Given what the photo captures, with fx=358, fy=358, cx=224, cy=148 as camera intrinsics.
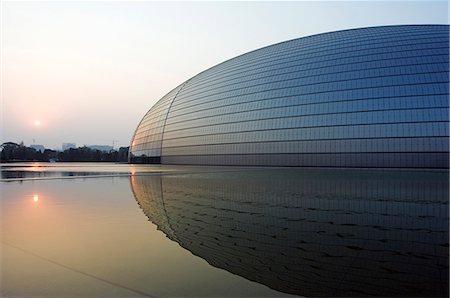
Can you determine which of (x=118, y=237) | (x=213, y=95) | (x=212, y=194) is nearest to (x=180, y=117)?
(x=213, y=95)

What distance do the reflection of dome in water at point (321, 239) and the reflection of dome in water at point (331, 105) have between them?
19.0 m

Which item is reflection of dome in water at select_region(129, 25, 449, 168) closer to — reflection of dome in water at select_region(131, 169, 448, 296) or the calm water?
reflection of dome in water at select_region(131, 169, 448, 296)

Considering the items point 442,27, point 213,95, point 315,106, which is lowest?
point 315,106

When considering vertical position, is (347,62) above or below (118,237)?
above

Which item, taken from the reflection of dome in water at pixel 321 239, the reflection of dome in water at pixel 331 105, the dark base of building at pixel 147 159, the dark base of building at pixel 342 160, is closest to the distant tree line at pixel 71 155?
the dark base of building at pixel 147 159

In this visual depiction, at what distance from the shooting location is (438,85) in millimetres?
28672

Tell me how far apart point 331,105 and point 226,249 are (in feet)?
92.3

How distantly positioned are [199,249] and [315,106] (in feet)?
93.4

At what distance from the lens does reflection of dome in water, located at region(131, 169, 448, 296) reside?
4.37 metres

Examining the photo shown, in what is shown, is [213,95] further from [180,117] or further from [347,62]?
[347,62]

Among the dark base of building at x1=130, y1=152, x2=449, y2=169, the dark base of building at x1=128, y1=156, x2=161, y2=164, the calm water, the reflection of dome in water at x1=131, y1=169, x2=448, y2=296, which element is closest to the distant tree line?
the dark base of building at x1=128, y1=156, x2=161, y2=164

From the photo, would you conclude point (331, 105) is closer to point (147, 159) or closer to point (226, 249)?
point (226, 249)

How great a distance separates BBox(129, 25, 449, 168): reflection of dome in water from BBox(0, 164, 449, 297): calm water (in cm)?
1997

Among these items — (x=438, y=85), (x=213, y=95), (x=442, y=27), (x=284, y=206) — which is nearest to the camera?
(x=284, y=206)
